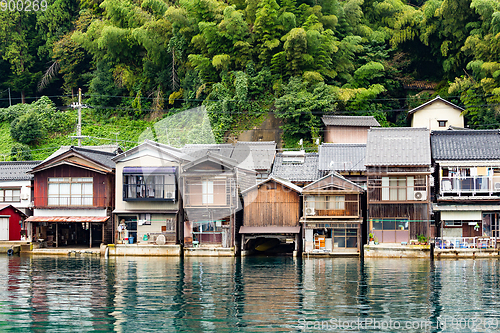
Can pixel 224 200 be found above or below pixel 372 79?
below

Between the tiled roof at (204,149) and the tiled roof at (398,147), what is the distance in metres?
10.0

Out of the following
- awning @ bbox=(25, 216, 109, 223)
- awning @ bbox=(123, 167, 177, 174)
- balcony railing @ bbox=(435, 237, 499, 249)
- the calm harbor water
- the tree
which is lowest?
the calm harbor water

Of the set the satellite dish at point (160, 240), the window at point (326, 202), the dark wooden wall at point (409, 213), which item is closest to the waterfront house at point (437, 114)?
the dark wooden wall at point (409, 213)

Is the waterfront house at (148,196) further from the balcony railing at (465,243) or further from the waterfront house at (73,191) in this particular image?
the balcony railing at (465,243)

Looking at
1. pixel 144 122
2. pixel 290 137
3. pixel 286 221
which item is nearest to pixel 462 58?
pixel 290 137

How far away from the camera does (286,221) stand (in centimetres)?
3691

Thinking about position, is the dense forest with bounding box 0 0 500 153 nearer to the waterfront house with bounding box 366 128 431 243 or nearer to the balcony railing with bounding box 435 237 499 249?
the waterfront house with bounding box 366 128 431 243

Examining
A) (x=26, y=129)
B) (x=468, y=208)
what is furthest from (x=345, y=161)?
(x=26, y=129)

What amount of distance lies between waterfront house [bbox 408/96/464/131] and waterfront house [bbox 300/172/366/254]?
13262 millimetres

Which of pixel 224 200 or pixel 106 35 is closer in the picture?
pixel 224 200

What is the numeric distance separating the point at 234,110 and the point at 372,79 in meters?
12.6

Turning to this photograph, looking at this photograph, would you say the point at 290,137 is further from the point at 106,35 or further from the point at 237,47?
the point at 106,35

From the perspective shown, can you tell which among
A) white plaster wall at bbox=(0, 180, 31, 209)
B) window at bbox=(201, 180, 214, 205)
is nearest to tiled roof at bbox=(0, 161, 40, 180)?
white plaster wall at bbox=(0, 180, 31, 209)

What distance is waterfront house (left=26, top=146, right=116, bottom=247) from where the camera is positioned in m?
39.3
